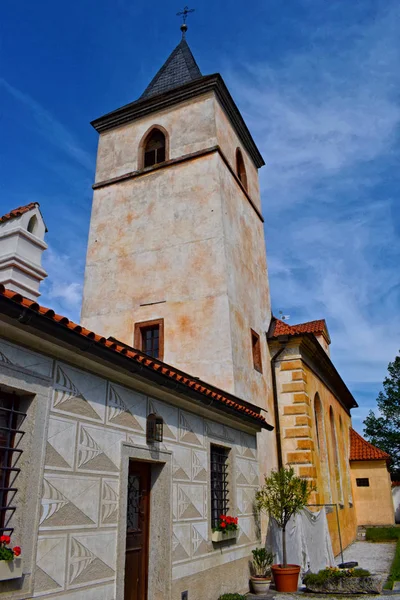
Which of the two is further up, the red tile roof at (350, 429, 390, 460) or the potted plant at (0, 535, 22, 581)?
Result: the red tile roof at (350, 429, 390, 460)

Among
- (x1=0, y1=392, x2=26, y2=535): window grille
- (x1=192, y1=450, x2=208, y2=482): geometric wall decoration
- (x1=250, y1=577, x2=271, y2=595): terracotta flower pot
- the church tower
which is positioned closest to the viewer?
(x1=0, y1=392, x2=26, y2=535): window grille

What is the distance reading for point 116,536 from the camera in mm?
6332

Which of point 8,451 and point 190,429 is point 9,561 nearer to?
point 8,451

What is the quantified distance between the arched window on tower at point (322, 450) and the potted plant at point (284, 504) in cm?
530

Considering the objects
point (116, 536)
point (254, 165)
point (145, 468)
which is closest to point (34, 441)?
point (116, 536)

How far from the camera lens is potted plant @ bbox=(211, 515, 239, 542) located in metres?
8.92

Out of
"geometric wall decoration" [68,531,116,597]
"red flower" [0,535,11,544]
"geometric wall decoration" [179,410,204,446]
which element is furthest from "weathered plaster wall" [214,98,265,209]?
"red flower" [0,535,11,544]

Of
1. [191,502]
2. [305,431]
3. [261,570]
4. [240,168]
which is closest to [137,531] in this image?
[191,502]

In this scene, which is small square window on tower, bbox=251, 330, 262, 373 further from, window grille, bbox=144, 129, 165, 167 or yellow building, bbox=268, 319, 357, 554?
window grille, bbox=144, 129, 165, 167

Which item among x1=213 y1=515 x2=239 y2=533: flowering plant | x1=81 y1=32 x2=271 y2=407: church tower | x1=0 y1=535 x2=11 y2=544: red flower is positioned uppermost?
x1=81 y1=32 x2=271 y2=407: church tower

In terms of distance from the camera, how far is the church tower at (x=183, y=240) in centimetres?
1382

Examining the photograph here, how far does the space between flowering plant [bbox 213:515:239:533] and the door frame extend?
1832 mm

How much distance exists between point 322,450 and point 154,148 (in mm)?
12021

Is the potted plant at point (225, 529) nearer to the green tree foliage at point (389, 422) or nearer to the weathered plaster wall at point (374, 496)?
the weathered plaster wall at point (374, 496)
